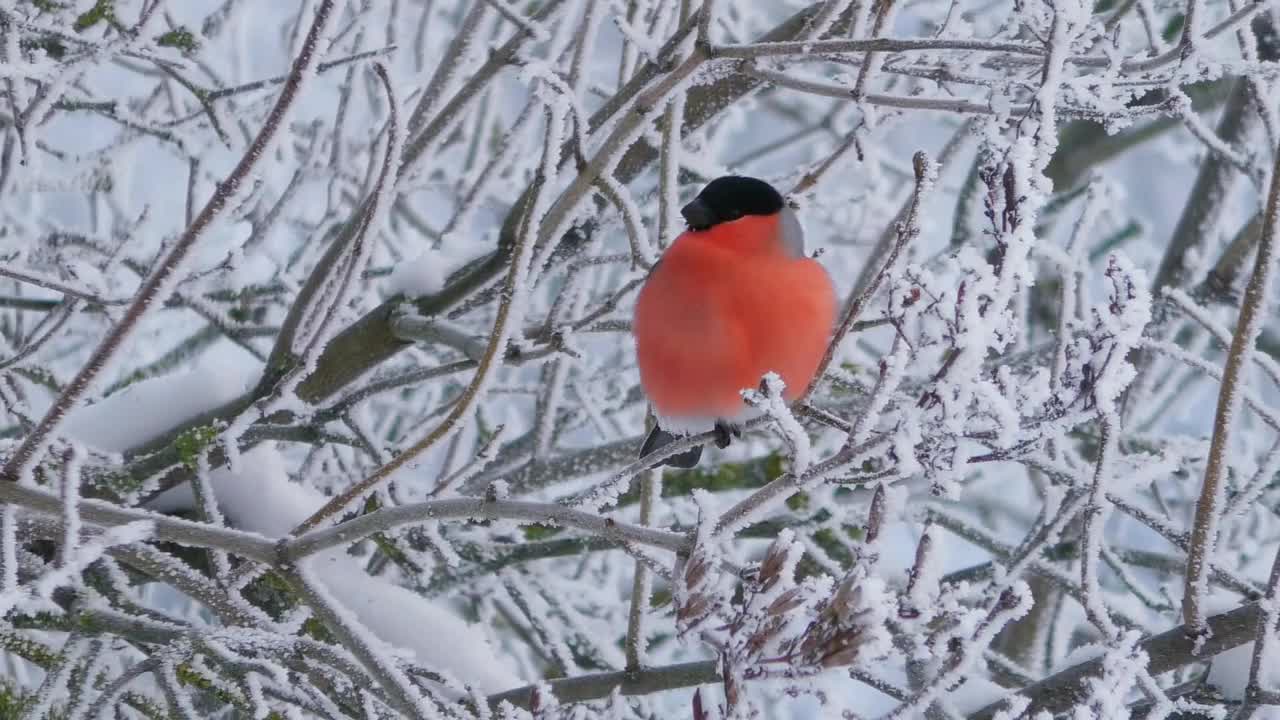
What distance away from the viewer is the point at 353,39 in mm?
3512

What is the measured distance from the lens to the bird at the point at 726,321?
2.38 metres

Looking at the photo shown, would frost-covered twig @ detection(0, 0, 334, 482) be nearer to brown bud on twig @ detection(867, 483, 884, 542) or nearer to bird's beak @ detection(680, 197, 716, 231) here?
brown bud on twig @ detection(867, 483, 884, 542)

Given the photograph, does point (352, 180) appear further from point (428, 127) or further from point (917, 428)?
point (917, 428)

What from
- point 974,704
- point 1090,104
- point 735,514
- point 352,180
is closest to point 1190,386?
point 352,180

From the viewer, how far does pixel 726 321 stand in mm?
2393

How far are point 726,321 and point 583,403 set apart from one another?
126 cm

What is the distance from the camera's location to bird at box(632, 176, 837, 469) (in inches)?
93.5

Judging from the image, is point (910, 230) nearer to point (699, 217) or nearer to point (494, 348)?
point (494, 348)

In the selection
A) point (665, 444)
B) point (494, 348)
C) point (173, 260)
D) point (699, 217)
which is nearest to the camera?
point (173, 260)

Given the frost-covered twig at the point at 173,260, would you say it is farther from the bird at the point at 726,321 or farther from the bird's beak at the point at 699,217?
the bird's beak at the point at 699,217

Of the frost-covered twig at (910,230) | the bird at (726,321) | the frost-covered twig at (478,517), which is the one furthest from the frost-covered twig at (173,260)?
the bird at (726,321)

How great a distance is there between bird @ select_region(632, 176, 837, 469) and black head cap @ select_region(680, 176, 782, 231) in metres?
0.02

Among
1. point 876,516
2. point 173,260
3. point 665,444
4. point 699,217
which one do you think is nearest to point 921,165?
point 876,516

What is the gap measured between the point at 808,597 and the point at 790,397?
3.91 ft
